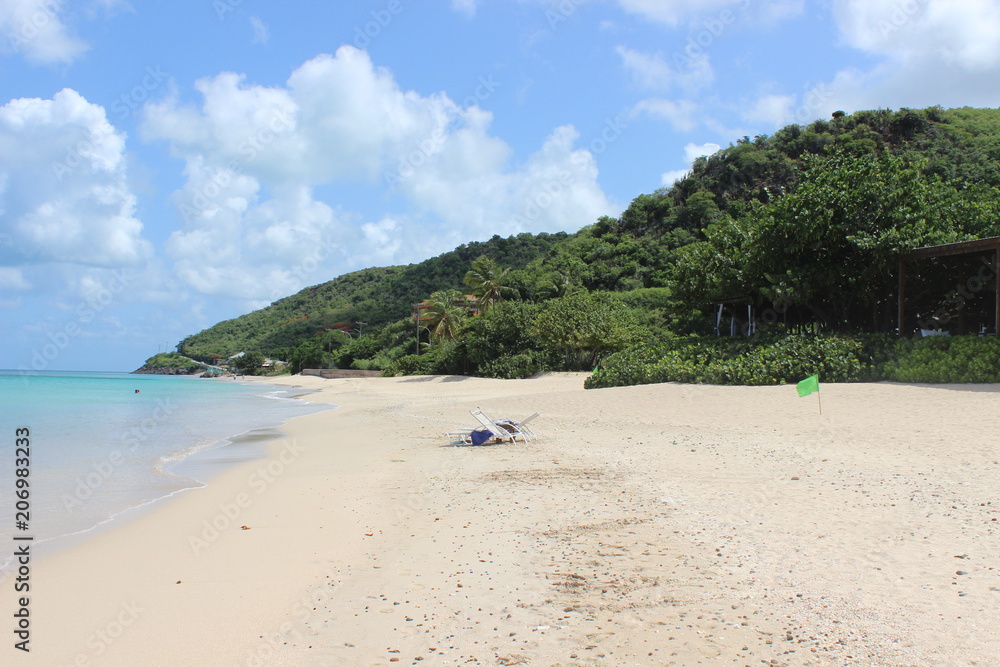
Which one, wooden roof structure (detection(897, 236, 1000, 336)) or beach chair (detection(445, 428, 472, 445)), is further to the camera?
wooden roof structure (detection(897, 236, 1000, 336))

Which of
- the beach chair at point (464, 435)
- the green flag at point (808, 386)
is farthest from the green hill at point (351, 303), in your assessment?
the green flag at point (808, 386)

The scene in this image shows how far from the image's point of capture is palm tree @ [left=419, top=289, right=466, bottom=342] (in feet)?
167

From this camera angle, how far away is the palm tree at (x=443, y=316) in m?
50.8

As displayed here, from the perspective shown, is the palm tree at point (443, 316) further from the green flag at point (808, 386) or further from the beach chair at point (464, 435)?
the green flag at point (808, 386)

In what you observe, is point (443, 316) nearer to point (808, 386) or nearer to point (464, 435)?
point (464, 435)

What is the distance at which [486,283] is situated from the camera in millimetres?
49156

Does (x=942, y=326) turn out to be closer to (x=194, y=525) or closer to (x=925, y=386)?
(x=925, y=386)

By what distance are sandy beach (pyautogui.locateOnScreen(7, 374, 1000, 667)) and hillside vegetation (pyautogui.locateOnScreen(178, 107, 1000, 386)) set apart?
9679 mm

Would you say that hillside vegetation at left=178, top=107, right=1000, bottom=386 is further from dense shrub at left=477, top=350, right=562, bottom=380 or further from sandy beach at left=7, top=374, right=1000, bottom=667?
sandy beach at left=7, top=374, right=1000, bottom=667

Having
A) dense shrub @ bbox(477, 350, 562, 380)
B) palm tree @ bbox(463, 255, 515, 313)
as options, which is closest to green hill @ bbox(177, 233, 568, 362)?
palm tree @ bbox(463, 255, 515, 313)

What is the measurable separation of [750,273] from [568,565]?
1804 centimetres

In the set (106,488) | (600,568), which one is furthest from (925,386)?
(106,488)

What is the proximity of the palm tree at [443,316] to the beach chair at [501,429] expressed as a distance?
37066 millimetres

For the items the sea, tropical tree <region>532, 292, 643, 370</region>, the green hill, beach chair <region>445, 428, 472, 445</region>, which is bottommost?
the sea
